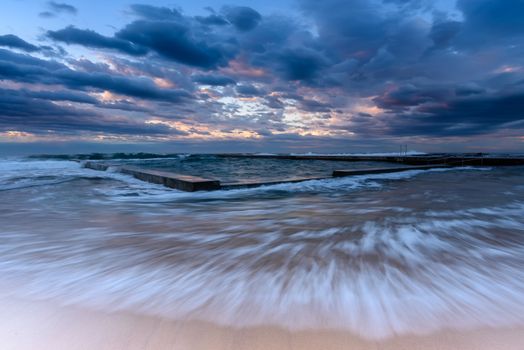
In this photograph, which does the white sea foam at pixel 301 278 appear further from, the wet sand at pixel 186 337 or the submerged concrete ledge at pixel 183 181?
the submerged concrete ledge at pixel 183 181

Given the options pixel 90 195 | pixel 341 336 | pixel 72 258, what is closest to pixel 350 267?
pixel 341 336

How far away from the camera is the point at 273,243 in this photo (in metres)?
2.73

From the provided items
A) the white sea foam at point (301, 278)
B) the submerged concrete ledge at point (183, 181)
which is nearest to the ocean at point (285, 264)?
the white sea foam at point (301, 278)

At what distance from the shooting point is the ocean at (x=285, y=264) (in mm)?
1456

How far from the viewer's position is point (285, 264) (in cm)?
215

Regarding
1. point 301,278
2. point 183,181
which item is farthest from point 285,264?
point 183,181

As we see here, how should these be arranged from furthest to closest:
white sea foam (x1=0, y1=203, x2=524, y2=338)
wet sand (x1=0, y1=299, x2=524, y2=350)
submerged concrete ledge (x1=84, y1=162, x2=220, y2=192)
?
submerged concrete ledge (x1=84, y1=162, x2=220, y2=192)
white sea foam (x1=0, y1=203, x2=524, y2=338)
wet sand (x1=0, y1=299, x2=524, y2=350)

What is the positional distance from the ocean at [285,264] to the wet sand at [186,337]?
6 centimetres

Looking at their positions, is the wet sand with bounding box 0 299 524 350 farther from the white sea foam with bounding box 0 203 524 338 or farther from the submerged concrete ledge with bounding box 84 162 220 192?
the submerged concrete ledge with bounding box 84 162 220 192

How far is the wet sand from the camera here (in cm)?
117

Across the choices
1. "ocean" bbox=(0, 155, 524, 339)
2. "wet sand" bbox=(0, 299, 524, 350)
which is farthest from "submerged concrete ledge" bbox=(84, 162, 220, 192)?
"wet sand" bbox=(0, 299, 524, 350)

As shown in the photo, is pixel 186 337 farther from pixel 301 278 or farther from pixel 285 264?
pixel 285 264

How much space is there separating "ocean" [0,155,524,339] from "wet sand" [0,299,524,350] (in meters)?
0.06

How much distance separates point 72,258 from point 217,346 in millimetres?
1800
